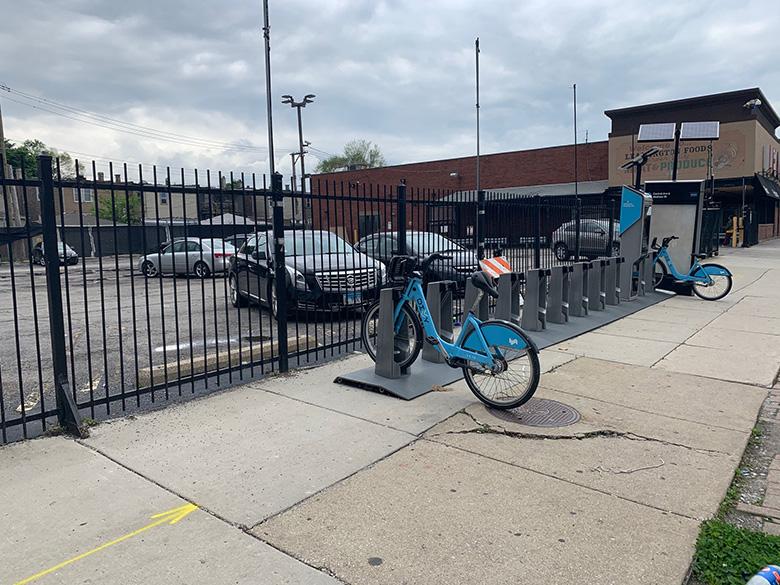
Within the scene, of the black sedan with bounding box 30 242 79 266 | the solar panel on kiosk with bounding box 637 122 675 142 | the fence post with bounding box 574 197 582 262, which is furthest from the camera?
the solar panel on kiosk with bounding box 637 122 675 142

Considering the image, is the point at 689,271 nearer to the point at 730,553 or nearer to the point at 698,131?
the point at 698,131

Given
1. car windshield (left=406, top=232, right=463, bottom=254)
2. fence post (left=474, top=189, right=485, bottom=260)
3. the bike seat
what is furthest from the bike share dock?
car windshield (left=406, top=232, right=463, bottom=254)

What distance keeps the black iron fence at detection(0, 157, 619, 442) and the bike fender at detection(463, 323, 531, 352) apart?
1641 mm

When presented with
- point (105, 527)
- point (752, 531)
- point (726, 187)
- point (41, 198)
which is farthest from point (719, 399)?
point (726, 187)

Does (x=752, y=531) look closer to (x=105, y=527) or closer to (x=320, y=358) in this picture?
(x=105, y=527)

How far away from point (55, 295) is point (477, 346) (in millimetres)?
3374

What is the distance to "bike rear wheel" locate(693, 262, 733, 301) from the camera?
1139 centimetres

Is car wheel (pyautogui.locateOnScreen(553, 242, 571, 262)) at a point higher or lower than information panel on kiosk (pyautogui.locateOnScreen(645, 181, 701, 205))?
lower

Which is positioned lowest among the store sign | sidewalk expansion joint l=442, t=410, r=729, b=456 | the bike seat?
sidewalk expansion joint l=442, t=410, r=729, b=456

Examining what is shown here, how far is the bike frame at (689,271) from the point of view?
11.5 metres

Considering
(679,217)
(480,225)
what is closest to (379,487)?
(480,225)

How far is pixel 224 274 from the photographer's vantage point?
8.39 m

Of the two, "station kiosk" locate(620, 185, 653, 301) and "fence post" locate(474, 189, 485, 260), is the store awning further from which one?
"fence post" locate(474, 189, 485, 260)

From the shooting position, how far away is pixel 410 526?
3180 millimetres
